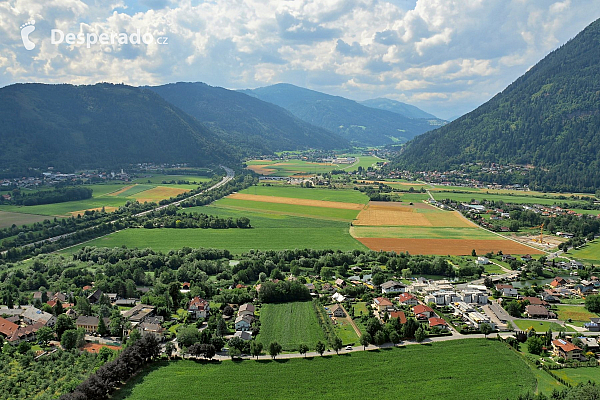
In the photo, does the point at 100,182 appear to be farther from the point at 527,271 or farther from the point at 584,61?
the point at 584,61

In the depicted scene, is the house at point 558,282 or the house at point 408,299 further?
the house at point 558,282

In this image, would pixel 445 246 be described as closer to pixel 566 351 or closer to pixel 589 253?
pixel 589 253

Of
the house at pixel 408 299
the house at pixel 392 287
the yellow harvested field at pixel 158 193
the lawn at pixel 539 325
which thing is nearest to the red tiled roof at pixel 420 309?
the house at pixel 408 299

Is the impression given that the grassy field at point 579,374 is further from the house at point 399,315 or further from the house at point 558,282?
the house at point 558,282

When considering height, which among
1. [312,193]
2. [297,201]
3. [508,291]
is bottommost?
[508,291]

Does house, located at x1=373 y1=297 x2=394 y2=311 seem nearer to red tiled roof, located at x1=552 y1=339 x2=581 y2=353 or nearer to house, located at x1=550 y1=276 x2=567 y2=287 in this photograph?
red tiled roof, located at x1=552 y1=339 x2=581 y2=353

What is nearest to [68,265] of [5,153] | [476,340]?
[476,340]

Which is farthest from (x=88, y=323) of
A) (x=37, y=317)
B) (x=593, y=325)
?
(x=593, y=325)
